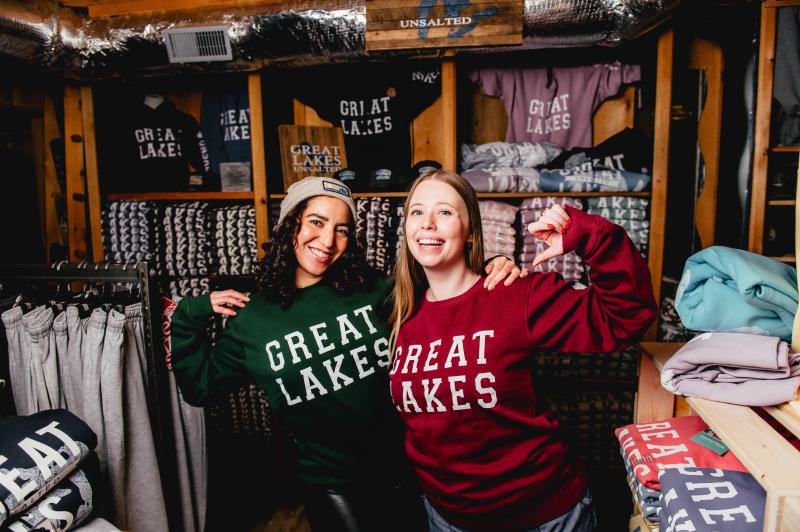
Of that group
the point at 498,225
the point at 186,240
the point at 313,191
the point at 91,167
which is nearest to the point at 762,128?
the point at 498,225

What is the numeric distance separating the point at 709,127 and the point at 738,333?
1.87 meters

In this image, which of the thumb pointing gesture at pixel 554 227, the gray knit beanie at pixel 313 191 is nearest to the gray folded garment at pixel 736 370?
the thumb pointing gesture at pixel 554 227

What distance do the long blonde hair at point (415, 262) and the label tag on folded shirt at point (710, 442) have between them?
0.79 metres

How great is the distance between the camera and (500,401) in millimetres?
1213

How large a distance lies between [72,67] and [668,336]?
132 inches

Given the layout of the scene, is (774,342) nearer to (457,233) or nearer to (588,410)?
(457,233)

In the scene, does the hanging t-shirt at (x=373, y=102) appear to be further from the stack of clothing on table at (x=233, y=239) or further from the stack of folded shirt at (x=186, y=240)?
the stack of folded shirt at (x=186, y=240)

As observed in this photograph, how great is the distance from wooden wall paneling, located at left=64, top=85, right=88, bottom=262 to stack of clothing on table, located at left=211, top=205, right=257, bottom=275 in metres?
0.83

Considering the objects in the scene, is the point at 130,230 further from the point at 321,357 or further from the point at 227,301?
the point at 321,357

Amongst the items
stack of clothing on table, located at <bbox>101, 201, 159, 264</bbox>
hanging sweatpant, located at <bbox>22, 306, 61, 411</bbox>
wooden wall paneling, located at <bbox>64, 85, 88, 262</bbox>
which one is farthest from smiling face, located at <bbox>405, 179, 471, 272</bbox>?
wooden wall paneling, located at <bbox>64, 85, 88, 262</bbox>

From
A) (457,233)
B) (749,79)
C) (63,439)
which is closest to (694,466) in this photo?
(457,233)

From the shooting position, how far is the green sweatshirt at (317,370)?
1418mm

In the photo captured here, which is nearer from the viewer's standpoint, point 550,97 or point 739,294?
point 739,294

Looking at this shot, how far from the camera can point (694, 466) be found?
4.24ft
